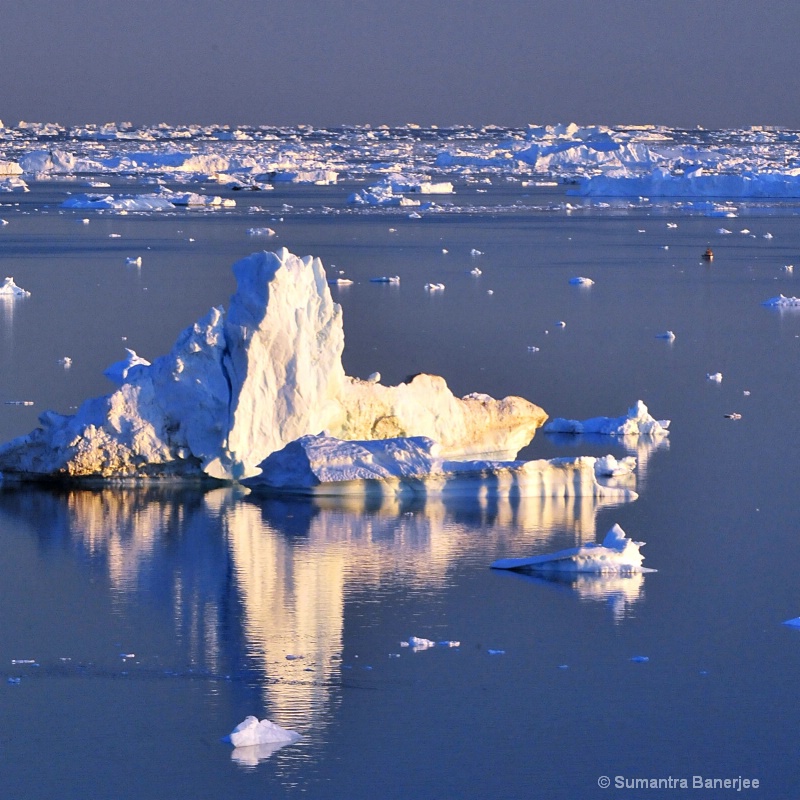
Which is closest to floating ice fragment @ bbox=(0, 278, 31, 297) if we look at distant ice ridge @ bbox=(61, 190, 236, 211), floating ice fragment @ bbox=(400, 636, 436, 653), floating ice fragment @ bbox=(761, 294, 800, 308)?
floating ice fragment @ bbox=(761, 294, 800, 308)

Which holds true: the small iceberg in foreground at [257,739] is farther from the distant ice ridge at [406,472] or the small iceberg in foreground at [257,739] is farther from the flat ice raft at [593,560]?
the distant ice ridge at [406,472]

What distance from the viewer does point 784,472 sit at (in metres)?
11.8

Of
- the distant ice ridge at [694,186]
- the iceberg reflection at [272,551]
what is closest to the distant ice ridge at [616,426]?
the iceberg reflection at [272,551]

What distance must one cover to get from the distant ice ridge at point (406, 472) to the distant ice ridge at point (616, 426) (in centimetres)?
229

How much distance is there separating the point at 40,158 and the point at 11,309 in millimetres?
45485

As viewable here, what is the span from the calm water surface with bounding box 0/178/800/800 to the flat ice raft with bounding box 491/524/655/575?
0.35 ft

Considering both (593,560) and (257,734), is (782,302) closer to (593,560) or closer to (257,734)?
(593,560)

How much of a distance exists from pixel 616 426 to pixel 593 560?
407 cm

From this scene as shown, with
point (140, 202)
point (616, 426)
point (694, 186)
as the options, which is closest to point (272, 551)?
point (616, 426)

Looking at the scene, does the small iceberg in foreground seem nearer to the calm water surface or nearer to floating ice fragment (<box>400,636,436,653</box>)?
Answer: the calm water surface

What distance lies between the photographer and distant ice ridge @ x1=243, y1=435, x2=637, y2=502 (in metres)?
10.3

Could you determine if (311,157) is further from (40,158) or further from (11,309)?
(11,309)

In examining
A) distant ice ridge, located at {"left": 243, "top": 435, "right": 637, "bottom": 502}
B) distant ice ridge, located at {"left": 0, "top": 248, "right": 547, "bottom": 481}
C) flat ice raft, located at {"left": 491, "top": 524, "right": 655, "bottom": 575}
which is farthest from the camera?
distant ice ridge, located at {"left": 0, "top": 248, "right": 547, "bottom": 481}

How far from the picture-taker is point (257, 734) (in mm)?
6469
